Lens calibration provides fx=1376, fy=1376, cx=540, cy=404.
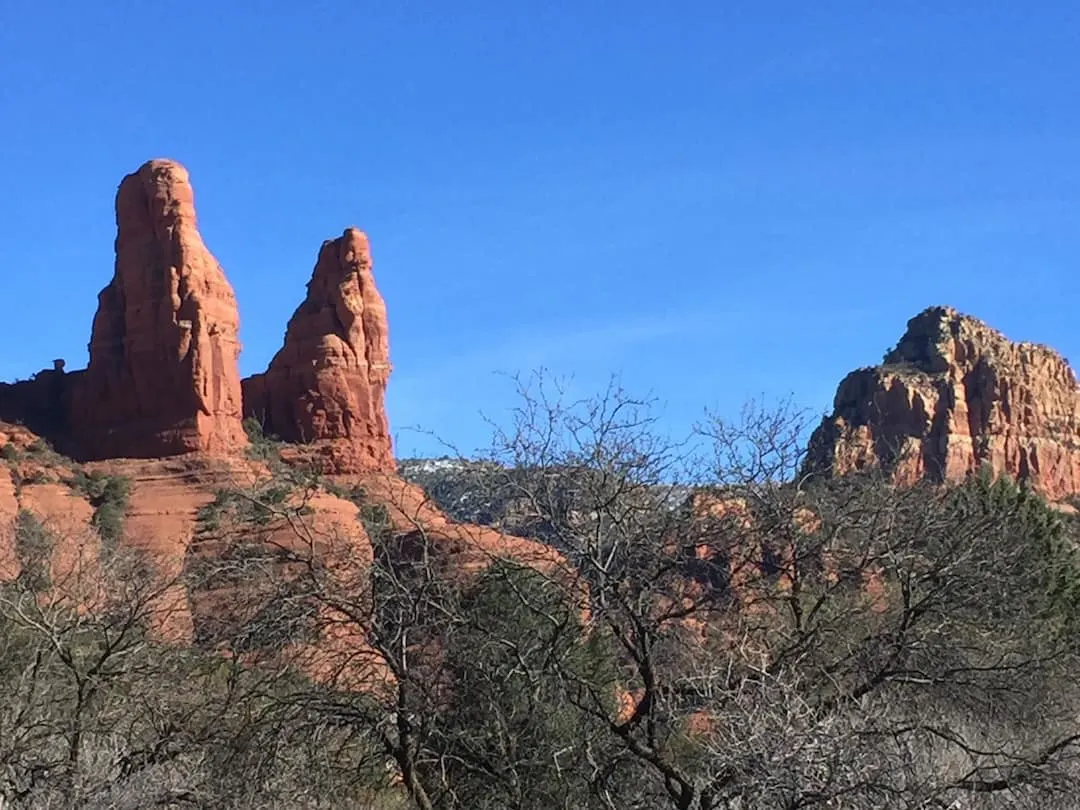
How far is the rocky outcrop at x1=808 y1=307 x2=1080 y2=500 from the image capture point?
118 m

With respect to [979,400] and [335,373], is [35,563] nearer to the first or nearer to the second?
[335,373]

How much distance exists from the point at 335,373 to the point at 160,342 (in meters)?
9.83

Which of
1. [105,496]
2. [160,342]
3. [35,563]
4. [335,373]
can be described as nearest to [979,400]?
[335,373]

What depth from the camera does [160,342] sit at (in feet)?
218

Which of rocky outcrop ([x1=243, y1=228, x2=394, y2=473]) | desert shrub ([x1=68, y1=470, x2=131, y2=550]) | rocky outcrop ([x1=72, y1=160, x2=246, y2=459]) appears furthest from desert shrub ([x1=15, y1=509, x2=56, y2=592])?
rocky outcrop ([x1=243, y1=228, x2=394, y2=473])

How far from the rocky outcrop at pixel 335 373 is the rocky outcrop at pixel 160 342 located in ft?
15.5

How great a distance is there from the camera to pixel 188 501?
59.8 m

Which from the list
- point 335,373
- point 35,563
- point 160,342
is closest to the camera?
point 35,563

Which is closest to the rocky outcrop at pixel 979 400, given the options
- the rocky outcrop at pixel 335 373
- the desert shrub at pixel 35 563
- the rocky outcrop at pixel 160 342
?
the rocky outcrop at pixel 335 373

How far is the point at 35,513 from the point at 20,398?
18065 millimetres

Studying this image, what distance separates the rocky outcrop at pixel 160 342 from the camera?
6475cm

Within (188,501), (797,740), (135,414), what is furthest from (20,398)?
(797,740)

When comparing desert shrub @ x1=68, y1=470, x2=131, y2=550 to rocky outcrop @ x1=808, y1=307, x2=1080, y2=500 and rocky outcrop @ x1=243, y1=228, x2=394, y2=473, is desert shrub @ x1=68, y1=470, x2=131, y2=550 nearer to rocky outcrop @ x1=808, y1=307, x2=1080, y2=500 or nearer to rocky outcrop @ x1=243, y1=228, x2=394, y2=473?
rocky outcrop @ x1=243, y1=228, x2=394, y2=473

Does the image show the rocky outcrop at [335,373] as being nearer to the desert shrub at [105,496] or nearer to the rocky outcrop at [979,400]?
the desert shrub at [105,496]
